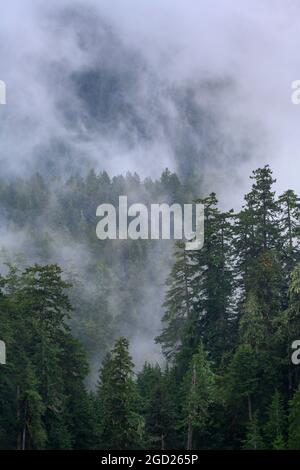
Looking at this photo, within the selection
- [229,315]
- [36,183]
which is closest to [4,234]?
[36,183]

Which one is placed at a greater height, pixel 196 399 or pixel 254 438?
pixel 196 399

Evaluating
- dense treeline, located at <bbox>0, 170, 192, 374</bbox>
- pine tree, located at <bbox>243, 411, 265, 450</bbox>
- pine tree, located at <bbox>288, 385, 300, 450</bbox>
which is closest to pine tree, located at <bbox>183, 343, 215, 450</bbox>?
pine tree, located at <bbox>243, 411, 265, 450</bbox>

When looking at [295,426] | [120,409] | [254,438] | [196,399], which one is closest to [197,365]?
[196,399]

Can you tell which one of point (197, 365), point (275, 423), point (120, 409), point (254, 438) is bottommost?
point (254, 438)

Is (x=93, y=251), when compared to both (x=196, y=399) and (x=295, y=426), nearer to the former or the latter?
(x=196, y=399)

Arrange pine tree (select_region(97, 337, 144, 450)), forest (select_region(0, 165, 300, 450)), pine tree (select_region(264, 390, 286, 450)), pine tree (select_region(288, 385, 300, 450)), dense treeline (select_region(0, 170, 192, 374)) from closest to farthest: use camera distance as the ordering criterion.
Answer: pine tree (select_region(288, 385, 300, 450)) < pine tree (select_region(97, 337, 144, 450)) < pine tree (select_region(264, 390, 286, 450)) < forest (select_region(0, 165, 300, 450)) < dense treeline (select_region(0, 170, 192, 374))

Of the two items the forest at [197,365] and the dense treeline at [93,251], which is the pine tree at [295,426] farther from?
the dense treeline at [93,251]

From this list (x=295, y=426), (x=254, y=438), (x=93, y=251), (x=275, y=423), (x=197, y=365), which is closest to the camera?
(x=295, y=426)

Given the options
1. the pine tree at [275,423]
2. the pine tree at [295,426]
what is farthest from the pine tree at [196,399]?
the pine tree at [295,426]

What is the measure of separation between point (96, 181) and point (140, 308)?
160 ft

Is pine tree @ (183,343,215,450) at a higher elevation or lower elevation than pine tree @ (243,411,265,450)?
higher

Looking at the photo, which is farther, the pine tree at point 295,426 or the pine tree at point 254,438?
the pine tree at point 254,438

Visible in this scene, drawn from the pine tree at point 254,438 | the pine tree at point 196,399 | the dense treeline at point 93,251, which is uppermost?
the dense treeline at point 93,251

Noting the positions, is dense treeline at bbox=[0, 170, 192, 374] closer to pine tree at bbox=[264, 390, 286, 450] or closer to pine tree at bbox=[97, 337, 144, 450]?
pine tree at bbox=[97, 337, 144, 450]
